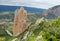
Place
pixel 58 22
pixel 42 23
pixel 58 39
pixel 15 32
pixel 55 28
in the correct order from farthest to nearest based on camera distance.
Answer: pixel 15 32, pixel 42 23, pixel 58 22, pixel 55 28, pixel 58 39

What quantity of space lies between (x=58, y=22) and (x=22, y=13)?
299ft

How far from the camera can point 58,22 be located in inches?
3115

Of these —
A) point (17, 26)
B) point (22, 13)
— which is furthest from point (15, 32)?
point (22, 13)

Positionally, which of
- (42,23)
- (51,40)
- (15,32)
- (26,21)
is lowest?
(15,32)

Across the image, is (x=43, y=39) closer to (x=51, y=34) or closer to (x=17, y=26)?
(x=51, y=34)

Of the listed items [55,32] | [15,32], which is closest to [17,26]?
[15,32]

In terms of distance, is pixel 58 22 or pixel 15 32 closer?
pixel 58 22

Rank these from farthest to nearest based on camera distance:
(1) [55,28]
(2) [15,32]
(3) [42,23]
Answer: (2) [15,32] < (3) [42,23] < (1) [55,28]

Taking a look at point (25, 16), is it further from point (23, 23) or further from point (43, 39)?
point (43, 39)

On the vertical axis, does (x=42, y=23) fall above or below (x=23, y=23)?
above

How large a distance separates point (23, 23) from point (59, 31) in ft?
305

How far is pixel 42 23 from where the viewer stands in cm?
10838

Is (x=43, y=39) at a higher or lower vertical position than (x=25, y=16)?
higher

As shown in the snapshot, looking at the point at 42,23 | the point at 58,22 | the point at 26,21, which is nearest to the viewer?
the point at 58,22
